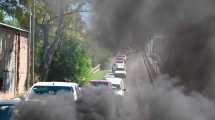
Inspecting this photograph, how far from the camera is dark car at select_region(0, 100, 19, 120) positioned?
41.3 feet

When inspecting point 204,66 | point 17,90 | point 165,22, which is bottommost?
point 17,90

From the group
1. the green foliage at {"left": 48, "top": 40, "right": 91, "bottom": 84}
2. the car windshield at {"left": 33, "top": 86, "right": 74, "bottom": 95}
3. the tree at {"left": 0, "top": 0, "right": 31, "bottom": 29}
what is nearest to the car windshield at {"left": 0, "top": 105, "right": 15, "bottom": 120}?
the car windshield at {"left": 33, "top": 86, "right": 74, "bottom": 95}

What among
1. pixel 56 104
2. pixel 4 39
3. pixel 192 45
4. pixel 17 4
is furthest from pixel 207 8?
pixel 4 39

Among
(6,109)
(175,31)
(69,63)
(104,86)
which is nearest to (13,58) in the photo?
(69,63)

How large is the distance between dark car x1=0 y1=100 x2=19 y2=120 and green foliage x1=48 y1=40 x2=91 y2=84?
24.0 metres

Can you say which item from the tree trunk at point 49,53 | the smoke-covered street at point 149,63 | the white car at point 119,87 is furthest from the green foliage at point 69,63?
the smoke-covered street at point 149,63

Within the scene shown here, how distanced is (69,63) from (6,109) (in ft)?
81.6

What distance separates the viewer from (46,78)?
121 ft

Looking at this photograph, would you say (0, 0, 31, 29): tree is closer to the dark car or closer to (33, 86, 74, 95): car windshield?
(33, 86, 74, 95): car windshield

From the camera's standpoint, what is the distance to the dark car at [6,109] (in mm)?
12594

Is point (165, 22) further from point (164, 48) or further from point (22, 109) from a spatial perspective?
point (22, 109)

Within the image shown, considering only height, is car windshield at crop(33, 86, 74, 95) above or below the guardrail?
above

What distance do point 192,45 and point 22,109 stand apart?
15.5ft

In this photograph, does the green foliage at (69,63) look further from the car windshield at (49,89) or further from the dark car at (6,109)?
the dark car at (6,109)
